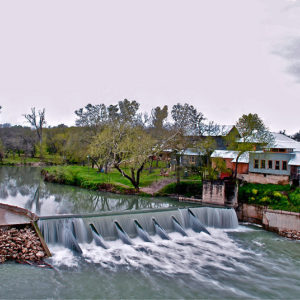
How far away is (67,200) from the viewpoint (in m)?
30.7

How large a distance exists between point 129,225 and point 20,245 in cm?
729

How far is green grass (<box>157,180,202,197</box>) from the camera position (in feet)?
102

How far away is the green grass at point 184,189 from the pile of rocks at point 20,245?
17656 millimetres

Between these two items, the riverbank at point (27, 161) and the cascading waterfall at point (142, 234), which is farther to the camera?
the riverbank at point (27, 161)

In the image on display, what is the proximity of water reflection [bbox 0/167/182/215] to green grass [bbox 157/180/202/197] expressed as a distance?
5.46ft

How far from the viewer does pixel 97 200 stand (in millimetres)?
31328

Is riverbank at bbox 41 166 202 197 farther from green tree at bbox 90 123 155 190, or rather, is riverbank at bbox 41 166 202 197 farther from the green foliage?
the green foliage

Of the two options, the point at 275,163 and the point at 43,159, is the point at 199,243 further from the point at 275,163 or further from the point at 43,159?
the point at 43,159

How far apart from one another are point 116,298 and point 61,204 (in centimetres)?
1779

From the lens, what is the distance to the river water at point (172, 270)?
13.0 metres

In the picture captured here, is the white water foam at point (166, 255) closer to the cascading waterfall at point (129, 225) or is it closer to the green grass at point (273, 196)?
the cascading waterfall at point (129, 225)

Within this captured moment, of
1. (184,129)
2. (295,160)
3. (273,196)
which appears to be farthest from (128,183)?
(295,160)

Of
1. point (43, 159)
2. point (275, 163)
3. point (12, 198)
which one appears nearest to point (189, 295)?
point (275, 163)

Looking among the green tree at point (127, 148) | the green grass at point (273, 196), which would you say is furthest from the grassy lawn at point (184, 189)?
the green grass at point (273, 196)
